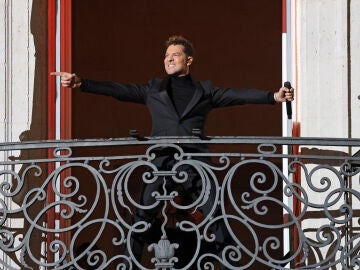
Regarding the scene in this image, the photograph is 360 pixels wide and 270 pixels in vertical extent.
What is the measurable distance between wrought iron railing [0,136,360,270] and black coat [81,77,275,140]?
205 mm

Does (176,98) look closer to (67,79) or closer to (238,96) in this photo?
(238,96)

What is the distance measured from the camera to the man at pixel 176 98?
363 inches

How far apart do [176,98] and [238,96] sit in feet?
1.48

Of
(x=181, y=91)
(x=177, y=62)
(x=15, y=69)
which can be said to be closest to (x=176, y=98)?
(x=181, y=91)

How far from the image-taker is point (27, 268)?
934 centimetres

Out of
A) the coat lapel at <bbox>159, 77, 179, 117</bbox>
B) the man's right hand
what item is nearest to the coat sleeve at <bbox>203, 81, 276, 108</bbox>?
the coat lapel at <bbox>159, 77, 179, 117</bbox>

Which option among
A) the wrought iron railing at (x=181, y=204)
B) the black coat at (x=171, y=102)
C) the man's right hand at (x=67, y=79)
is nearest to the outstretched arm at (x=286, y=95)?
the black coat at (x=171, y=102)

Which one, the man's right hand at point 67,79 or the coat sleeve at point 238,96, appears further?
the coat sleeve at point 238,96

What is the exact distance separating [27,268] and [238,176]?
14.7 ft

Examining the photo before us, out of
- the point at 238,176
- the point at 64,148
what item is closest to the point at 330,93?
the point at 64,148

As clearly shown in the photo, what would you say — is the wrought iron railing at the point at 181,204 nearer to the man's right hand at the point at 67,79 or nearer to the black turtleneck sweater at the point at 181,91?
the black turtleneck sweater at the point at 181,91

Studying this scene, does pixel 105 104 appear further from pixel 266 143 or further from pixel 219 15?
pixel 266 143

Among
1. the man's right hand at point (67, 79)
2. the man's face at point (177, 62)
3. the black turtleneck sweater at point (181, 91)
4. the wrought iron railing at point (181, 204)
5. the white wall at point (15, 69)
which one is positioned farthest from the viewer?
the white wall at point (15, 69)

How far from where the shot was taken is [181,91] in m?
9.66
